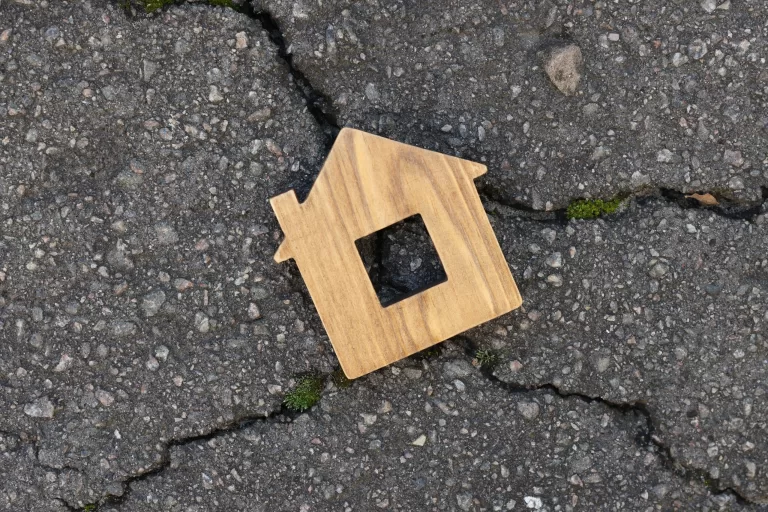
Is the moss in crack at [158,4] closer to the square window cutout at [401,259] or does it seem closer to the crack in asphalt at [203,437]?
the square window cutout at [401,259]

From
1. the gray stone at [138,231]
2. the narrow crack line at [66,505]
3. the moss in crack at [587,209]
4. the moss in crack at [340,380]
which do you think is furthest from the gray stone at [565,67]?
the narrow crack line at [66,505]

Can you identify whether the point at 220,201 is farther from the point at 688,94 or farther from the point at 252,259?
the point at 688,94

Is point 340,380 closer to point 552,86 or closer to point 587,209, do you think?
point 587,209

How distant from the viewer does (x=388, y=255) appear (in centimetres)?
246

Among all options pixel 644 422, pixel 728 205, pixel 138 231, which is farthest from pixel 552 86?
pixel 138 231

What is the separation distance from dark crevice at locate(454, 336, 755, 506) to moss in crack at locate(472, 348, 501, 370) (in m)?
0.01

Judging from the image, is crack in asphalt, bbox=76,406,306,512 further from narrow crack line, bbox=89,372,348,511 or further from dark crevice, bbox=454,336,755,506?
dark crevice, bbox=454,336,755,506

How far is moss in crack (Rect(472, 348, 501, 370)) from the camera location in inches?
96.7

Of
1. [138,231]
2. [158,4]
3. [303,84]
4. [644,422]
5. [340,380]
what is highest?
[158,4]

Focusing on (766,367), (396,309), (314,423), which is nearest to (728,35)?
(766,367)

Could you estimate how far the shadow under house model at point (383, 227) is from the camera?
2.25 metres

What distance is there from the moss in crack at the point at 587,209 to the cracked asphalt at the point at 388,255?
3cm

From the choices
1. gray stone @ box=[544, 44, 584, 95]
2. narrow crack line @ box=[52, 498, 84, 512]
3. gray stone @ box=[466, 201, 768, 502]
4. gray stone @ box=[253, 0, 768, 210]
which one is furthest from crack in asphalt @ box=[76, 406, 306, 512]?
gray stone @ box=[544, 44, 584, 95]

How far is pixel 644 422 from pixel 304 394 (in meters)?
1.07
